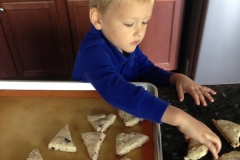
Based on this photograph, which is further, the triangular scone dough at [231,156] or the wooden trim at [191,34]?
the wooden trim at [191,34]

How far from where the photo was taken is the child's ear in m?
0.82

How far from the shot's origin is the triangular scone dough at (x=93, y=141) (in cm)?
70

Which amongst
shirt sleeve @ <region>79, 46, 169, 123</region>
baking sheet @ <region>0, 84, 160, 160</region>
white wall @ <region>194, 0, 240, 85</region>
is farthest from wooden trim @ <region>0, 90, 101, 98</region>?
white wall @ <region>194, 0, 240, 85</region>

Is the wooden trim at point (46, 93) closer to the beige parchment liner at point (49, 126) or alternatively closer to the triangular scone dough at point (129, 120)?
the beige parchment liner at point (49, 126)

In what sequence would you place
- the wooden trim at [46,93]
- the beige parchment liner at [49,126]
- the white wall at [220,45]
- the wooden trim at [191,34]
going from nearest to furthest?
the beige parchment liner at [49,126], the wooden trim at [46,93], the white wall at [220,45], the wooden trim at [191,34]

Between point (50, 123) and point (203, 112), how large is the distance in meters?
0.44

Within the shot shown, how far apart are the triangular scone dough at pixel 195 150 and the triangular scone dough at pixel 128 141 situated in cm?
13

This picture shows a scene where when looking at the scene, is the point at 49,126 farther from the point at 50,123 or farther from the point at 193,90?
the point at 193,90

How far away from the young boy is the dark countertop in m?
0.02

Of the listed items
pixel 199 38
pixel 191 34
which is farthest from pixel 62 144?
pixel 191 34

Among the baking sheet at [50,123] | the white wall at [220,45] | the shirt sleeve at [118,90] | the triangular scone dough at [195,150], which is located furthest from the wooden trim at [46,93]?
the white wall at [220,45]

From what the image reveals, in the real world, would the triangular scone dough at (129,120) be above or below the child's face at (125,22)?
below

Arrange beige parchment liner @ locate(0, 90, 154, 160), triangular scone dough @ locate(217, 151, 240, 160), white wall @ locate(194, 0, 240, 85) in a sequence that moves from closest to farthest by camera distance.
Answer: triangular scone dough @ locate(217, 151, 240, 160) < beige parchment liner @ locate(0, 90, 154, 160) < white wall @ locate(194, 0, 240, 85)

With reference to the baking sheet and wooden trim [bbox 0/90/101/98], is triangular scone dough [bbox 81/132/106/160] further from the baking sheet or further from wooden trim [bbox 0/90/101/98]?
wooden trim [bbox 0/90/101/98]
